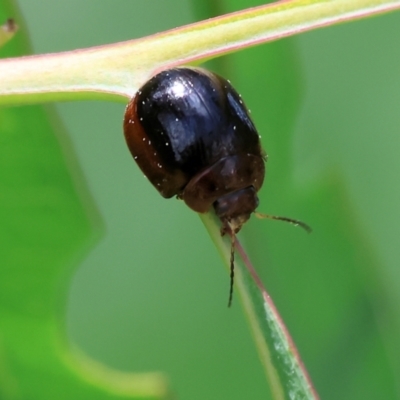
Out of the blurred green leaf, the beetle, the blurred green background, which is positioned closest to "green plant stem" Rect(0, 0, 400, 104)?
the beetle

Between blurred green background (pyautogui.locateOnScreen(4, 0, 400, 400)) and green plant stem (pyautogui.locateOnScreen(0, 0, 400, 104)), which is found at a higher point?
green plant stem (pyautogui.locateOnScreen(0, 0, 400, 104))

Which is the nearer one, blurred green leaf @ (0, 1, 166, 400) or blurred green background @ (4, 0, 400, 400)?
blurred green leaf @ (0, 1, 166, 400)

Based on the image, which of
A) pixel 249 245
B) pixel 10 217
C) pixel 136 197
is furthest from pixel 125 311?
pixel 10 217

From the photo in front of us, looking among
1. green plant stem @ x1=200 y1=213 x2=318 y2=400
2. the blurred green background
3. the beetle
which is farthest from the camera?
the blurred green background

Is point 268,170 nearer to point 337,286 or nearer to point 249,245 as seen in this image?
point 249,245

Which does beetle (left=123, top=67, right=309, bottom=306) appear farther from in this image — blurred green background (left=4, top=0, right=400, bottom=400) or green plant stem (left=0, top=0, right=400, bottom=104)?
blurred green background (left=4, top=0, right=400, bottom=400)

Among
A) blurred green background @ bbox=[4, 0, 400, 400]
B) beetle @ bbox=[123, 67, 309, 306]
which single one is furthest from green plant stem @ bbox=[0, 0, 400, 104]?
blurred green background @ bbox=[4, 0, 400, 400]

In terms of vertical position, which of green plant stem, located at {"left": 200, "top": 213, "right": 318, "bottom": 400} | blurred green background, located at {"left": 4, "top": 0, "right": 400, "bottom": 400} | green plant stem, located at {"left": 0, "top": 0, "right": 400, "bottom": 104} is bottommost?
blurred green background, located at {"left": 4, "top": 0, "right": 400, "bottom": 400}

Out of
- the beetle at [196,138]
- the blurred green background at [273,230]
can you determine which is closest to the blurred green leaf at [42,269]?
the beetle at [196,138]

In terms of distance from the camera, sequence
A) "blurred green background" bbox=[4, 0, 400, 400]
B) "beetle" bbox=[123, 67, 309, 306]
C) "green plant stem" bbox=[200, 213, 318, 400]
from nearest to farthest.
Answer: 1. "green plant stem" bbox=[200, 213, 318, 400]
2. "beetle" bbox=[123, 67, 309, 306]
3. "blurred green background" bbox=[4, 0, 400, 400]
